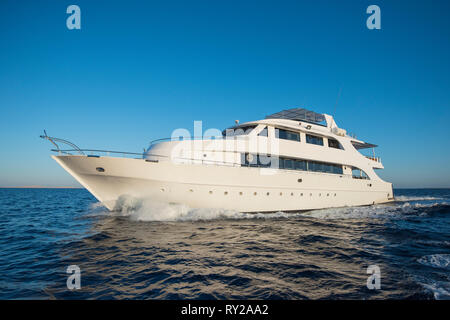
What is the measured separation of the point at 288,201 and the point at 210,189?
17.0 feet

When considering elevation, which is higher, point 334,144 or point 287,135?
point 287,135

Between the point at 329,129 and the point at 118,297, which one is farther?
the point at 329,129

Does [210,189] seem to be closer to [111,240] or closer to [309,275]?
[111,240]

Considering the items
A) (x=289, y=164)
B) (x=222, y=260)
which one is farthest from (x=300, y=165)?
(x=222, y=260)

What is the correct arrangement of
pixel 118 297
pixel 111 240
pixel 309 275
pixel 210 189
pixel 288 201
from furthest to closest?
pixel 288 201 < pixel 210 189 < pixel 111 240 < pixel 309 275 < pixel 118 297

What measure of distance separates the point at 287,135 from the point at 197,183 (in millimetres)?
7146

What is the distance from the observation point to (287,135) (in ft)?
44.5

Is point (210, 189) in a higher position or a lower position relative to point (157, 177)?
lower

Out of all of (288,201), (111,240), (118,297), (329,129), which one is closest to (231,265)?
(118,297)

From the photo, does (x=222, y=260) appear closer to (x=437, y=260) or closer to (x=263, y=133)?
(x=437, y=260)

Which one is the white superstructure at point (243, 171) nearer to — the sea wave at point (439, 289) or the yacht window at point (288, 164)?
the yacht window at point (288, 164)

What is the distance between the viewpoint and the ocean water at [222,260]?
3.60m

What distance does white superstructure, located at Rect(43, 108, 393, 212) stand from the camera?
9.23 m
